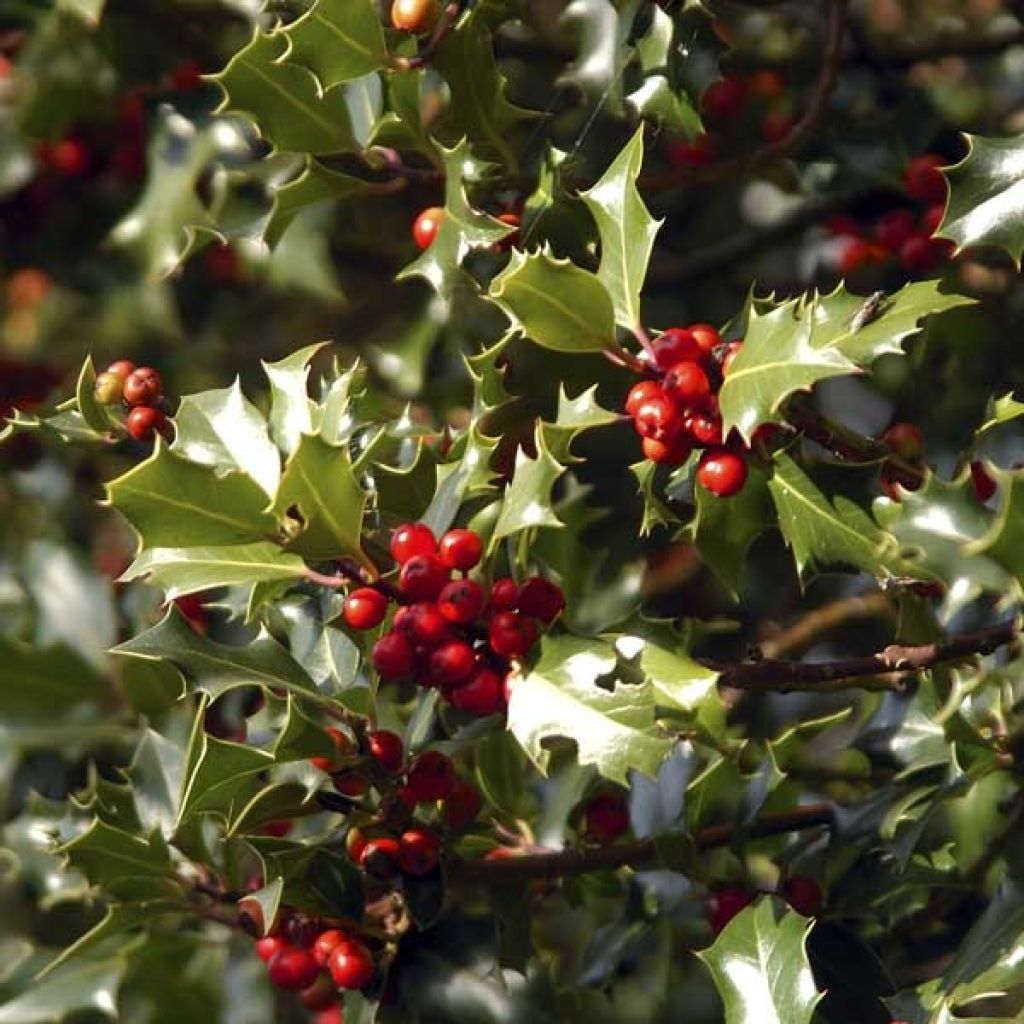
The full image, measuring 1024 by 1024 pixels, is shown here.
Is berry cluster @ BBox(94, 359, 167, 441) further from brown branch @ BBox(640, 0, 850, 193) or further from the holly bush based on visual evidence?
brown branch @ BBox(640, 0, 850, 193)

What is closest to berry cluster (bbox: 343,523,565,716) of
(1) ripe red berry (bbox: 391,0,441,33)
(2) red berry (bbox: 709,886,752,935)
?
(2) red berry (bbox: 709,886,752,935)

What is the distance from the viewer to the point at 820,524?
1434mm

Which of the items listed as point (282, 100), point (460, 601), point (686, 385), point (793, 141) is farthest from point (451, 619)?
point (793, 141)

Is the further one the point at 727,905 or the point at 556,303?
the point at 727,905

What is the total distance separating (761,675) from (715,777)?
19 cm

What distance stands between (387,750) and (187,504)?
0.87 feet

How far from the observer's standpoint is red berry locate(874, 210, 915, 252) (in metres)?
2.02

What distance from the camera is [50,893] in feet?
6.71

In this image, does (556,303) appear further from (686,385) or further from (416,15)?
(416,15)

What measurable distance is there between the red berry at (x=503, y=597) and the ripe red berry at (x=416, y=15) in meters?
0.49

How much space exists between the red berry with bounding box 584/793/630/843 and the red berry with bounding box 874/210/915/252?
659mm

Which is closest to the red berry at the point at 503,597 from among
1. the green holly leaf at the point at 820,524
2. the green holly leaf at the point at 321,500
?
the green holly leaf at the point at 321,500

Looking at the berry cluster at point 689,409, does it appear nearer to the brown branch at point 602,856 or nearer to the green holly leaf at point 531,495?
the green holly leaf at point 531,495

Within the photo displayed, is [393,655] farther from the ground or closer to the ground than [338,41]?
closer to the ground
